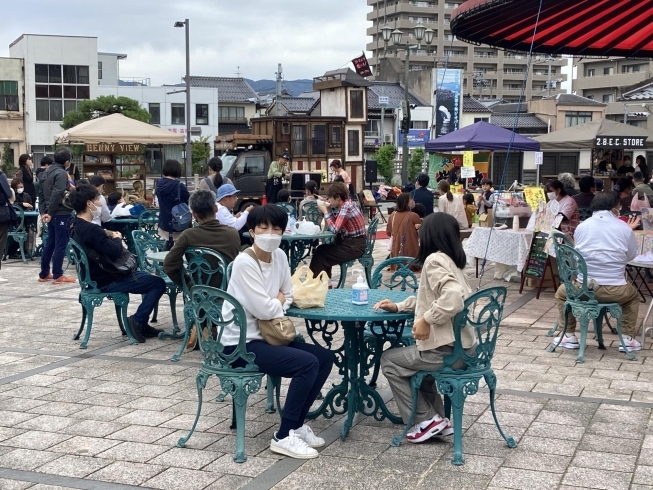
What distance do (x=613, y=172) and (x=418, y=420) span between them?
19.8 metres

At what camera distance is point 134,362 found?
6.31 meters

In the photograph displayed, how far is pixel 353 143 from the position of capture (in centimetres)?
3262

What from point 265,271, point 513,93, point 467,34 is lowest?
point 265,271

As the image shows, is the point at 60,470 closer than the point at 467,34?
Yes

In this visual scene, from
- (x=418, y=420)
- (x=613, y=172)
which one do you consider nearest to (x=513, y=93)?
(x=613, y=172)

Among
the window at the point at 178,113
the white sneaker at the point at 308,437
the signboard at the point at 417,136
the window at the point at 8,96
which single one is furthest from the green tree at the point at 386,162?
the white sneaker at the point at 308,437

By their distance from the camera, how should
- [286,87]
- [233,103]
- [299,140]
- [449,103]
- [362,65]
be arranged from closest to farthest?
1. [299,140]
2. [362,65]
3. [449,103]
4. [233,103]
5. [286,87]

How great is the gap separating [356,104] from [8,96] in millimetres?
21942

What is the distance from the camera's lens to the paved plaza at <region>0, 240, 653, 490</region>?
12.8ft

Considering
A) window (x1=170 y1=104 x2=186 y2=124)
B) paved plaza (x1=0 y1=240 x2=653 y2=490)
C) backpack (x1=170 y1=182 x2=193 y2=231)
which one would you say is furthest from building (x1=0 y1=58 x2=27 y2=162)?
paved plaza (x1=0 y1=240 x2=653 y2=490)

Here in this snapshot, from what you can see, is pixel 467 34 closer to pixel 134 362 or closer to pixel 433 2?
pixel 134 362

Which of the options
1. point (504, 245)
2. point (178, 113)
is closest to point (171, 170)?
point (504, 245)

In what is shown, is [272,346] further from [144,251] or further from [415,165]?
[415,165]

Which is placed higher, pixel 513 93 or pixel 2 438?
pixel 513 93
